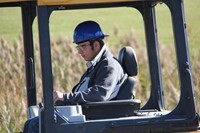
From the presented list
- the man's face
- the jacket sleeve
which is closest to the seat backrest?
the jacket sleeve

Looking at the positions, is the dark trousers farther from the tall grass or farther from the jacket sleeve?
the tall grass

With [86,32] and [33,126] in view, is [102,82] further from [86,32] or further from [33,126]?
[33,126]

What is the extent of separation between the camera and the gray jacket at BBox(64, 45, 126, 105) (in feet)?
23.4

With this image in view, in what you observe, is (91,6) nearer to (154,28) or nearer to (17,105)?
(154,28)

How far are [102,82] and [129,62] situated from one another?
66 cm

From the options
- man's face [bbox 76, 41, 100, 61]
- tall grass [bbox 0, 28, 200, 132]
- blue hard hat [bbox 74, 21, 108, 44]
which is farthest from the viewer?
tall grass [bbox 0, 28, 200, 132]

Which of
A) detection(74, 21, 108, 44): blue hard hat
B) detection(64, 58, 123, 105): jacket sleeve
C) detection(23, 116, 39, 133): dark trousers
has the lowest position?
detection(23, 116, 39, 133): dark trousers

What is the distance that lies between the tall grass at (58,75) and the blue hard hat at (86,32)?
404 centimetres

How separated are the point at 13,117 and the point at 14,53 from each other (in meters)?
1.73

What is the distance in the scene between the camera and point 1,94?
12.7 metres

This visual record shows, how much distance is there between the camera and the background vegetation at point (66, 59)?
12.4 metres

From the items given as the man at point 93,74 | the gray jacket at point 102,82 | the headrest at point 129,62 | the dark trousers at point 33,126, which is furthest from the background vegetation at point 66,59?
the dark trousers at point 33,126

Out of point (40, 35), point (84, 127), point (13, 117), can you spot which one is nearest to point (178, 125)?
point (84, 127)

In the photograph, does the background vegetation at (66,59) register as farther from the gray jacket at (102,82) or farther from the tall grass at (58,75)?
the gray jacket at (102,82)
